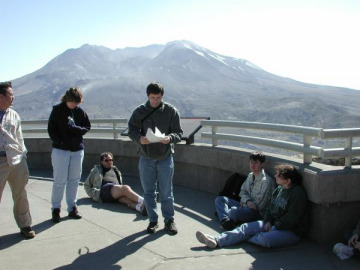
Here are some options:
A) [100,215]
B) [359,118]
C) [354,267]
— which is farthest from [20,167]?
[359,118]

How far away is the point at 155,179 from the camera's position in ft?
17.3

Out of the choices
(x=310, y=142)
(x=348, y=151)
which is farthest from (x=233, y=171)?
(x=348, y=151)

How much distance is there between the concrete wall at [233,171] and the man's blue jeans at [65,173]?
7.89 feet

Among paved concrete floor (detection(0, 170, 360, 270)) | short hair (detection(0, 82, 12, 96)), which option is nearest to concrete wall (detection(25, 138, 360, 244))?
paved concrete floor (detection(0, 170, 360, 270))

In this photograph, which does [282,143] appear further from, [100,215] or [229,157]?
[100,215]

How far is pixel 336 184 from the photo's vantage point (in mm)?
4672

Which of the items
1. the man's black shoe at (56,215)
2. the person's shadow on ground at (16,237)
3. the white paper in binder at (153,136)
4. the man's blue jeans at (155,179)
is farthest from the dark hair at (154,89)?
the person's shadow on ground at (16,237)

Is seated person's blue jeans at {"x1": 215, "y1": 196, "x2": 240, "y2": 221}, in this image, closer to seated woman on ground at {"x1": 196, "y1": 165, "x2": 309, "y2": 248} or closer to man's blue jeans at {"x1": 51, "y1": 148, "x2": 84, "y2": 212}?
seated woman on ground at {"x1": 196, "y1": 165, "x2": 309, "y2": 248}

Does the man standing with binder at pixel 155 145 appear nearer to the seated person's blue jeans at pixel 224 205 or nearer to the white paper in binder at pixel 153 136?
the white paper in binder at pixel 153 136

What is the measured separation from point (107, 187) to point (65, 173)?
Answer: 1.14 meters

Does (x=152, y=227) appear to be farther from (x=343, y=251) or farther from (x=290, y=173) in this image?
(x=343, y=251)

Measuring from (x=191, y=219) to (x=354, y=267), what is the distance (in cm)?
233

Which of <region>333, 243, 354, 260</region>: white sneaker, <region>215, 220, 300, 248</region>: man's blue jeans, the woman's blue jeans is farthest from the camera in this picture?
the woman's blue jeans

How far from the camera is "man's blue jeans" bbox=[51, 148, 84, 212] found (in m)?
5.64
